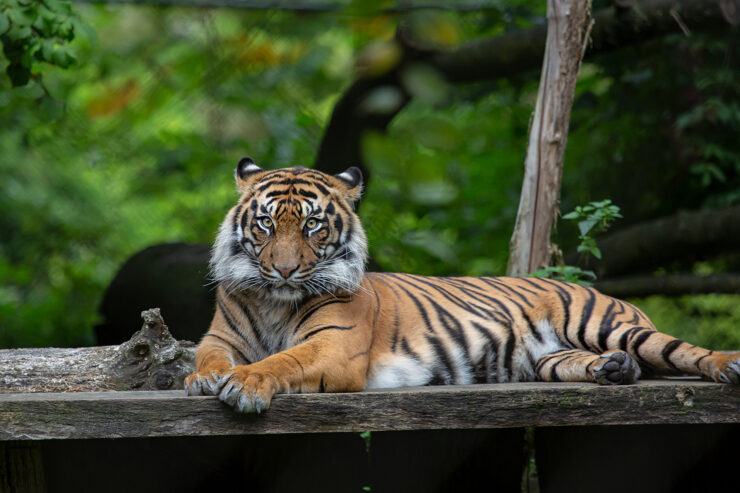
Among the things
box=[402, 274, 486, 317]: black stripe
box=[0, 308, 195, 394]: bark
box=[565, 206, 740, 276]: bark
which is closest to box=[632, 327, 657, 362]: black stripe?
box=[402, 274, 486, 317]: black stripe

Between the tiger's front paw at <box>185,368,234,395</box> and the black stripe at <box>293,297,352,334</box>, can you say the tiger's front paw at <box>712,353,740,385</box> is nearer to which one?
the black stripe at <box>293,297,352,334</box>

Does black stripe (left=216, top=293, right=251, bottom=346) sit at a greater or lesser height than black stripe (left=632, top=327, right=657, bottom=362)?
greater

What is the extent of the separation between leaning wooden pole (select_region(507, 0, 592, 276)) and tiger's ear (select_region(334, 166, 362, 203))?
1084 millimetres

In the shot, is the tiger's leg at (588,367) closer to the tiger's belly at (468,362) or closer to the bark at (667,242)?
the tiger's belly at (468,362)

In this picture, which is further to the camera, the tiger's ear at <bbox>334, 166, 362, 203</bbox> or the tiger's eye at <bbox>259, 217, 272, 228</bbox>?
the tiger's ear at <bbox>334, 166, 362, 203</bbox>

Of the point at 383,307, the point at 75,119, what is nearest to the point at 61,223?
the point at 75,119

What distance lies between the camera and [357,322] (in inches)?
93.7

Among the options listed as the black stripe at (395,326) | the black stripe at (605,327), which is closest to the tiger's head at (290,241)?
the black stripe at (395,326)

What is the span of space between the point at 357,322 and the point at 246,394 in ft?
2.03

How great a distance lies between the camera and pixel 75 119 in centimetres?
471

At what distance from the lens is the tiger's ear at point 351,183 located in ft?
8.56

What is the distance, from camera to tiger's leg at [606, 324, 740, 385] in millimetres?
2162

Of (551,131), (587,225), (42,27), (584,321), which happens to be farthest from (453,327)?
(42,27)

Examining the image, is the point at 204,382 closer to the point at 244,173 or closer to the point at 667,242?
the point at 244,173
